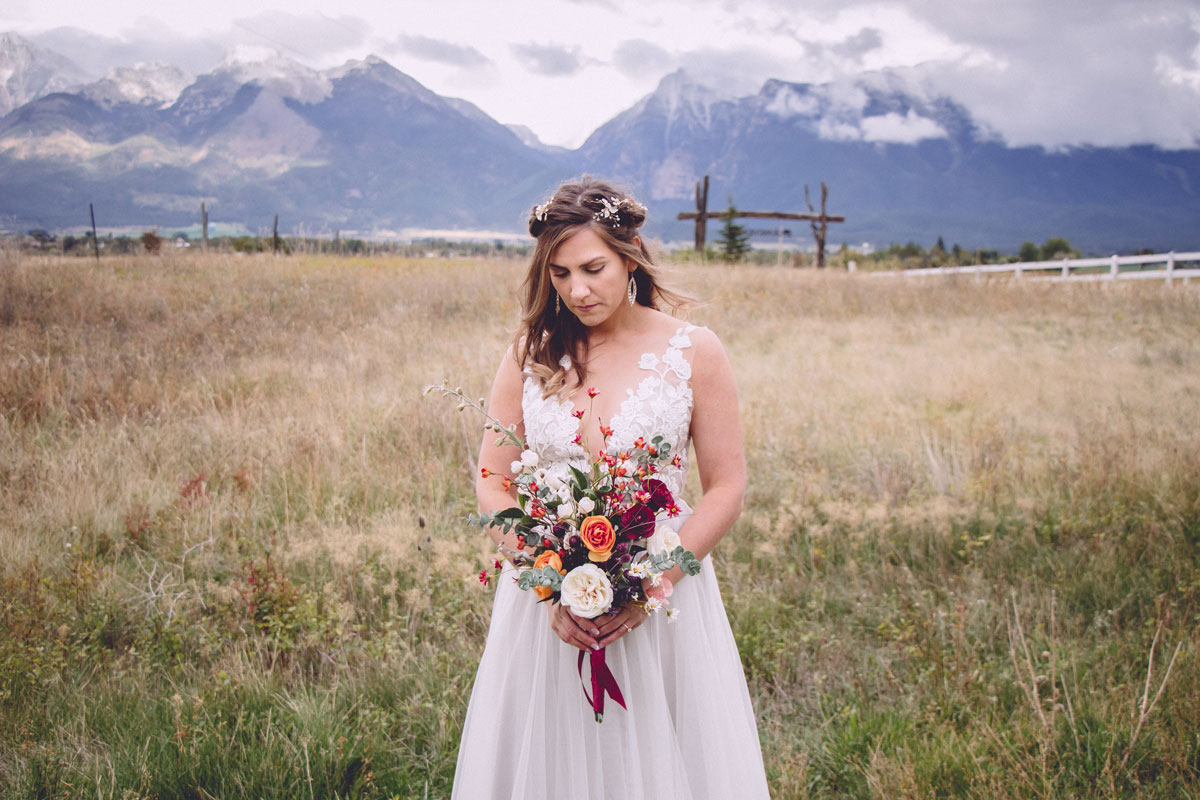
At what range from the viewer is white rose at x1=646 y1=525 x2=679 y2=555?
55.6 inches

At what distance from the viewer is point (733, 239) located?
25.6m

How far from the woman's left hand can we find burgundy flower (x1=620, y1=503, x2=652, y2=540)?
0.70 feet

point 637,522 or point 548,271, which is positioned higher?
point 548,271

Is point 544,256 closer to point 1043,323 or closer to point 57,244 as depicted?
point 1043,323

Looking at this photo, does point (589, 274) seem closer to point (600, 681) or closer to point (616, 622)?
point (616, 622)

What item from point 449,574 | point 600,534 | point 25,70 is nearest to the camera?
point 600,534

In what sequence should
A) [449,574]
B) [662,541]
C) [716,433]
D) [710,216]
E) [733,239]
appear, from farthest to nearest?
1. [733,239]
2. [710,216]
3. [449,574]
4. [716,433]
5. [662,541]

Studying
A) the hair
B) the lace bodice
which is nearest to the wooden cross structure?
the hair

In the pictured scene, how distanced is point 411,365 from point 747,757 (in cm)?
636

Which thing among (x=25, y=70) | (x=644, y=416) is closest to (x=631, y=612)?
(x=644, y=416)

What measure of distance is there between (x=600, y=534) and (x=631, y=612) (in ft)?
1.24

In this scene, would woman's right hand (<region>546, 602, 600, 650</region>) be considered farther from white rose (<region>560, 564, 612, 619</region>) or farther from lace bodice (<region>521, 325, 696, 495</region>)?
lace bodice (<region>521, 325, 696, 495</region>)

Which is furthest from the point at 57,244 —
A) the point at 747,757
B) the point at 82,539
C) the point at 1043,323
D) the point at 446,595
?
the point at 1043,323

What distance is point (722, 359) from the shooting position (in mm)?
1943
